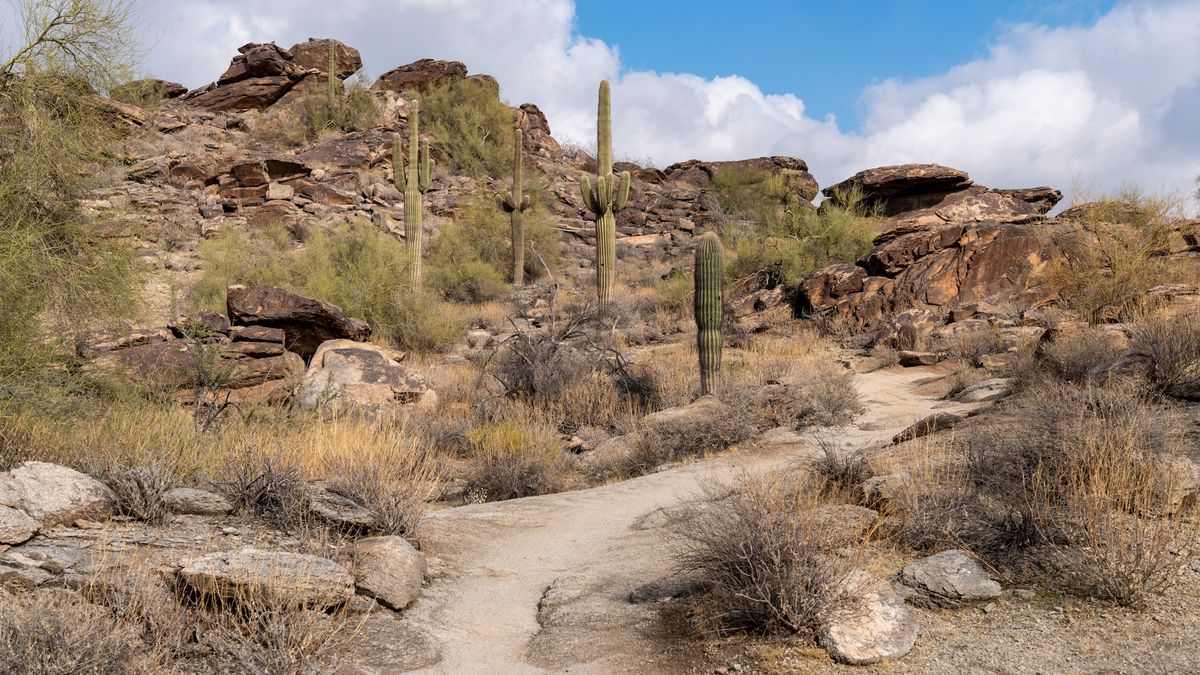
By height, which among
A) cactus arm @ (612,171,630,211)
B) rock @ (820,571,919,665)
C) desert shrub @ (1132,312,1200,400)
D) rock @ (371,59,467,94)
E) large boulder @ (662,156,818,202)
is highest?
rock @ (371,59,467,94)

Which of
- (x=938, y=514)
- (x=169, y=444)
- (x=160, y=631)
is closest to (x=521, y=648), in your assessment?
(x=160, y=631)

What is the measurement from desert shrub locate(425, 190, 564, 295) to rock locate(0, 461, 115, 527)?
2008 cm

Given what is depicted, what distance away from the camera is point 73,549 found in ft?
13.7

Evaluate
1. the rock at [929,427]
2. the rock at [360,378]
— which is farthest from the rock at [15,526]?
the rock at [360,378]

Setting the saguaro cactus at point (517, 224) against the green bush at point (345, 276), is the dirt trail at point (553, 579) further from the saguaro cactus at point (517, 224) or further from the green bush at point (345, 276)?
the saguaro cactus at point (517, 224)

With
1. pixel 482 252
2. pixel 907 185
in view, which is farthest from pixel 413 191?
pixel 907 185

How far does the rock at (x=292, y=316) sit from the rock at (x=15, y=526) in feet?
30.9

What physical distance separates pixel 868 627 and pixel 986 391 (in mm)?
8179

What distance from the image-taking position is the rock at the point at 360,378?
12.2 metres

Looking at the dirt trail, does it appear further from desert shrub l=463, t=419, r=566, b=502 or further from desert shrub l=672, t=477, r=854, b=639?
desert shrub l=463, t=419, r=566, b=502

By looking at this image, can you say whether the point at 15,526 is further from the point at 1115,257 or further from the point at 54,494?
the point at 1115,257

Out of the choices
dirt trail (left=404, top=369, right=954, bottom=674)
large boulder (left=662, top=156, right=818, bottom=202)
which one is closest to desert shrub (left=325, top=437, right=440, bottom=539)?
dirt trail (left=404, top=369, right=954, bottom=674)

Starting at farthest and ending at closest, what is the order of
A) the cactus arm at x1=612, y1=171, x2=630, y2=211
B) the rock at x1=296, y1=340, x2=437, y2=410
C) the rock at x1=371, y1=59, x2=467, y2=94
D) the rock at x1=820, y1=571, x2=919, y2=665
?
the rock at x1=371, y1=59, x2=467, y2=94
the cactus arm at x1=612, y1=171, x2=630, y2=211
the rock at x1=296, y1=340, x2=437, y2=410
the rock at x1=820, y1=571, x2=919, y2=665

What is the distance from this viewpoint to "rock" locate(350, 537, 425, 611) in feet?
15.6
